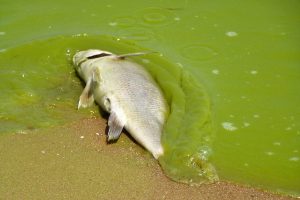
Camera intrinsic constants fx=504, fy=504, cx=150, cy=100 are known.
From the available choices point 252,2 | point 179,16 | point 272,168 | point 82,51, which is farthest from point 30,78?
point 252,2

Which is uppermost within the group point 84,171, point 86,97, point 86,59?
point 86,59

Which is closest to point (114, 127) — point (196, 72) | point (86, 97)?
point (86, 97)

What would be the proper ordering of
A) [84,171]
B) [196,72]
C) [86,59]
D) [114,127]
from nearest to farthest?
[84,171] < [114,127] < [86,59] < [196,72]

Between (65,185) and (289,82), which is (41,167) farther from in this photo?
(289,82)

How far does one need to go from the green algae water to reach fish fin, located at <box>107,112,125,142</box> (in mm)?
386

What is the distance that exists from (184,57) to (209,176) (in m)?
1.81

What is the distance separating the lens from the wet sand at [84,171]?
362cm

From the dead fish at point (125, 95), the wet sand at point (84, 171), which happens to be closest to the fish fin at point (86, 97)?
the dead fish at point (125, 95)

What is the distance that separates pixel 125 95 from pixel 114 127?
14.2 inches

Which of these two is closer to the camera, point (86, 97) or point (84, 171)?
point (84, 171)

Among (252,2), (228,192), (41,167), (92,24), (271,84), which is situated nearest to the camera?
(228,192)

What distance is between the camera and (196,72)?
16.4 feet

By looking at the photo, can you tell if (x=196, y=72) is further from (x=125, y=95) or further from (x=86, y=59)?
(x=86, y=59)

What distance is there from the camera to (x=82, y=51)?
5113 mm
